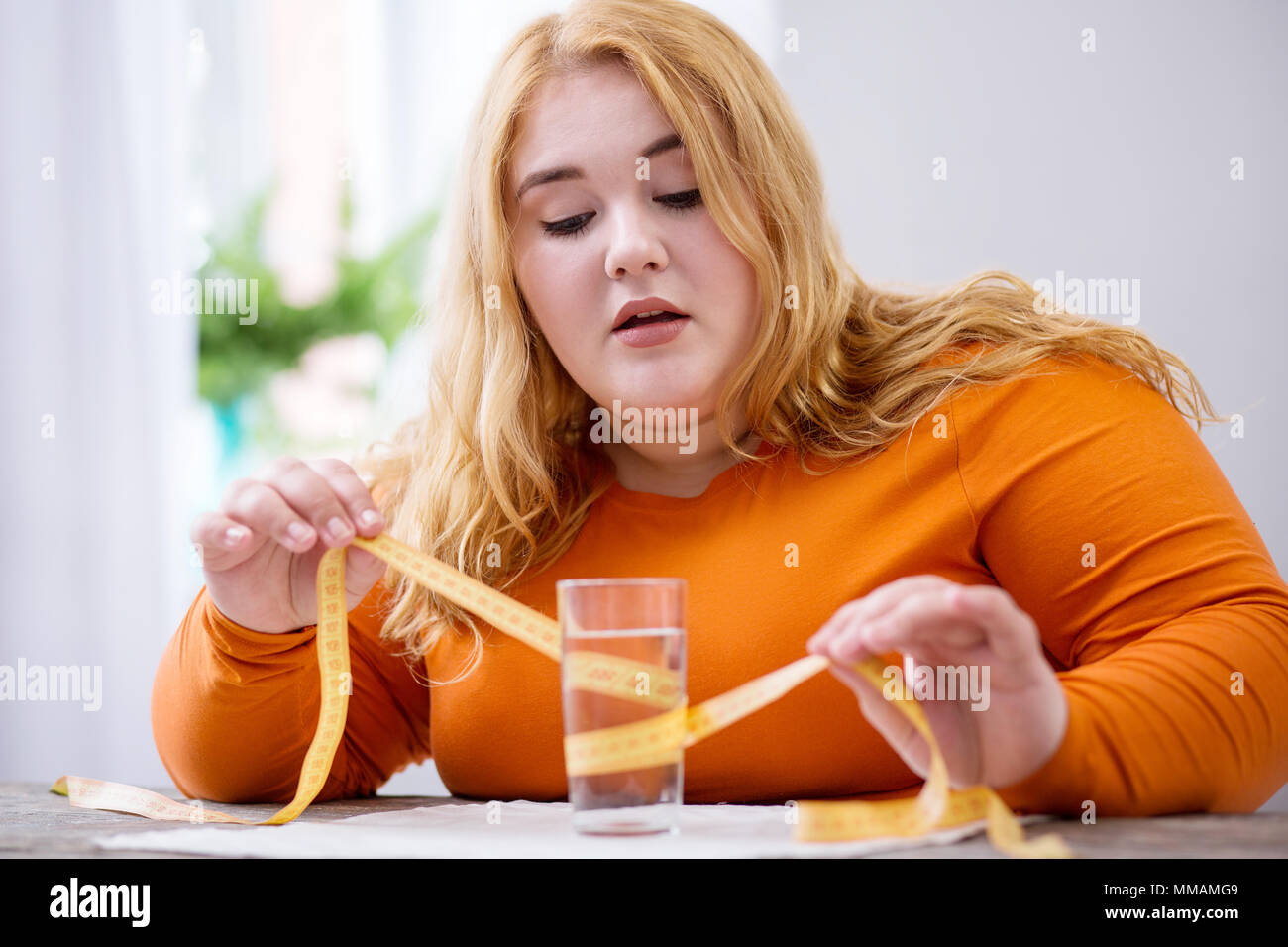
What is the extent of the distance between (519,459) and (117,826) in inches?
32.7

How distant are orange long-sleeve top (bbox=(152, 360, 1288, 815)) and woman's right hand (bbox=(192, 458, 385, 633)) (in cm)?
10

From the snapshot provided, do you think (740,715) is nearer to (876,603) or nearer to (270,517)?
(876,603)

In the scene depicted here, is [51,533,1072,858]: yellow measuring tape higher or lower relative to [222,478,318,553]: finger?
lower

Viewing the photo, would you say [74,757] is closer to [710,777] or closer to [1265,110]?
[710,777]

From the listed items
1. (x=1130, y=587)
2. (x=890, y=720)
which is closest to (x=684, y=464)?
(x=1130, y=587)

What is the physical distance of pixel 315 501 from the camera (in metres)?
1.48

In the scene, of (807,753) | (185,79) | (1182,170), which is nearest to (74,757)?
(185,79)

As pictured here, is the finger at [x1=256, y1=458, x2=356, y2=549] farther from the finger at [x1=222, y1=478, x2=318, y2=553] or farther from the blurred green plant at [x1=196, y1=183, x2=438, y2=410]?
the blurred green plant at [x1=196, y1=183, x2=438, y2=410]

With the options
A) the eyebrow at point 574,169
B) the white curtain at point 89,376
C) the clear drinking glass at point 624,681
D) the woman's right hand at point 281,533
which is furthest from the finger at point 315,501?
the white curtain at point 89,376

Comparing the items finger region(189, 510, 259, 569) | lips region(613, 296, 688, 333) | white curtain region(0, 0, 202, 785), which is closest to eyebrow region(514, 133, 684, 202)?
lips region(613, 296, 688, 333)

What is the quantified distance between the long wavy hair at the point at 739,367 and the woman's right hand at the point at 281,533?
280mm

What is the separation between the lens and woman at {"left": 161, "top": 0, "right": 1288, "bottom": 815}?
1543 millimetres

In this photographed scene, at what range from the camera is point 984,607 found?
0.99 m

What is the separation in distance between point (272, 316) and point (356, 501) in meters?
3.70
